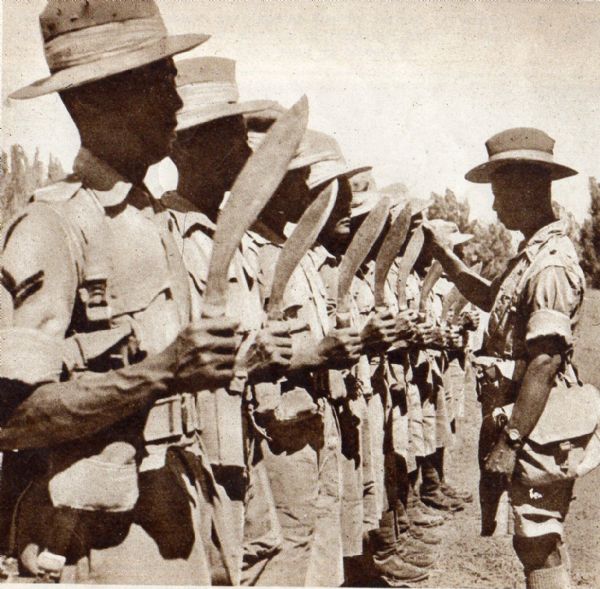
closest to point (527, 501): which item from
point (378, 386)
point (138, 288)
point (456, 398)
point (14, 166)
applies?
point (378, 386)

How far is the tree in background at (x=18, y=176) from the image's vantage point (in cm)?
314

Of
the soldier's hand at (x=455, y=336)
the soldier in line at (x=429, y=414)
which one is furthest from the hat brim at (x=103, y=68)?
the soldier's hand at (x=455, y=336)

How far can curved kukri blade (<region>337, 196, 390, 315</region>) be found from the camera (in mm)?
3781

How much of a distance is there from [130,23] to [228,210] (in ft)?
2.31

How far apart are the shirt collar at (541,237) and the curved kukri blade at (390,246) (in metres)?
0.67

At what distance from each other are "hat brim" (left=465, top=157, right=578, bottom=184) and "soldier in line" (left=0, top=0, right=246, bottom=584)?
2.46m

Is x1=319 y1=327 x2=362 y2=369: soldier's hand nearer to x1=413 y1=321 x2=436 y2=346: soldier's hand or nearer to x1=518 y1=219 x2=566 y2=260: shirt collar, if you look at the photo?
x1=518 y1=219 x2=566 y2=260: shirt collar

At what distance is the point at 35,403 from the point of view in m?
2.13

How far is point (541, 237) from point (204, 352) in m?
2.77

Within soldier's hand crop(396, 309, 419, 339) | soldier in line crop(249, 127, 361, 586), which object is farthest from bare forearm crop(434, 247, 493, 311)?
soldier in line crop(249, 127, 361, 586)

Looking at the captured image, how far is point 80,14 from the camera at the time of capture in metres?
2.38

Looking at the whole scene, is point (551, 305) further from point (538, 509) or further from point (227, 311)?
point (227, 311)

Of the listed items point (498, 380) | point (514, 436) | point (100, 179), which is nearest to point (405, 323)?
point (498, 380)

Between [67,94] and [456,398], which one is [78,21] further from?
[456,398]
